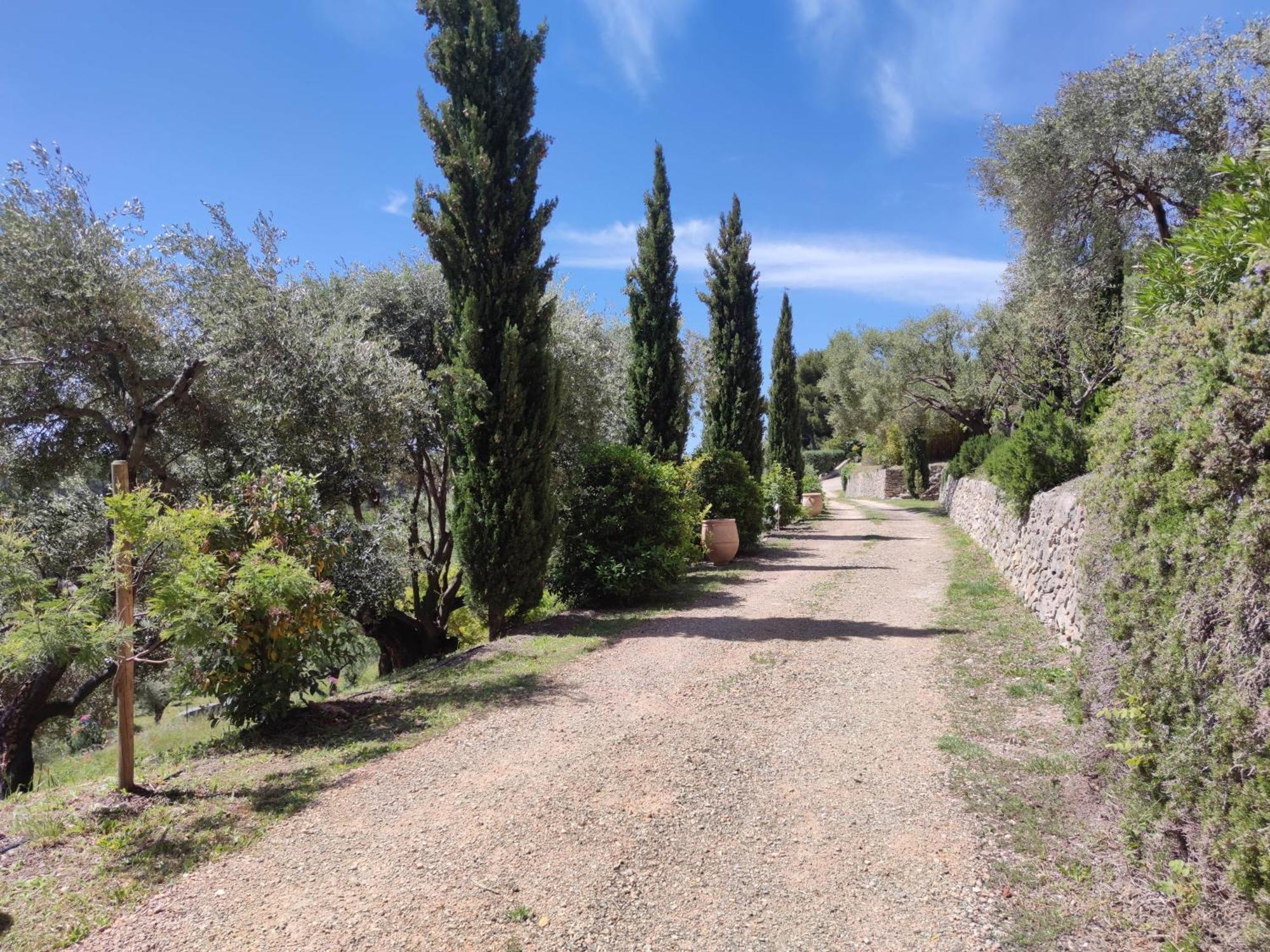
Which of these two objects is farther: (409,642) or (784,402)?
(784,402)

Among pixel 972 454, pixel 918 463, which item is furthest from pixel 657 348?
pixel 918 463

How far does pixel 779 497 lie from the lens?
20.0m

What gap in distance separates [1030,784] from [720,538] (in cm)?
996

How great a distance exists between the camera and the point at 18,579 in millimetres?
3650

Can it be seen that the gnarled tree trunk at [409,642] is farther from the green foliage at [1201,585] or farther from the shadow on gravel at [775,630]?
the green foliage at [1201,585]

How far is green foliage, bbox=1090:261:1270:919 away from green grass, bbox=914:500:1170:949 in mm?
360

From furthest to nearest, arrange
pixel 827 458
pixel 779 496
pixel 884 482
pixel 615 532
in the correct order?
pixel 827 458
pixel 884 482
pixel 779 496
pixel 615 532

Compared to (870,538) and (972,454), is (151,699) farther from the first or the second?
(972,454)

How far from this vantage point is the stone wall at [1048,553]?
6.24 meters

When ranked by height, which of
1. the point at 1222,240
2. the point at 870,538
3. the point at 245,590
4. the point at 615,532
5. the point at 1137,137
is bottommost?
the point at 870,538

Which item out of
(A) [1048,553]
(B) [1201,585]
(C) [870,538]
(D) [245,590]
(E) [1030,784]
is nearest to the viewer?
(B) [1201,585]

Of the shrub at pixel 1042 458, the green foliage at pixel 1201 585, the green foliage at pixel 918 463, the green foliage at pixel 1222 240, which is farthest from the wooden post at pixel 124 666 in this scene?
the green foliage at pixel 918 463

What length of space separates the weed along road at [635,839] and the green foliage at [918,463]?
2826cm

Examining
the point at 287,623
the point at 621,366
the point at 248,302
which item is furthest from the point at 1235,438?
the point at 621,366
